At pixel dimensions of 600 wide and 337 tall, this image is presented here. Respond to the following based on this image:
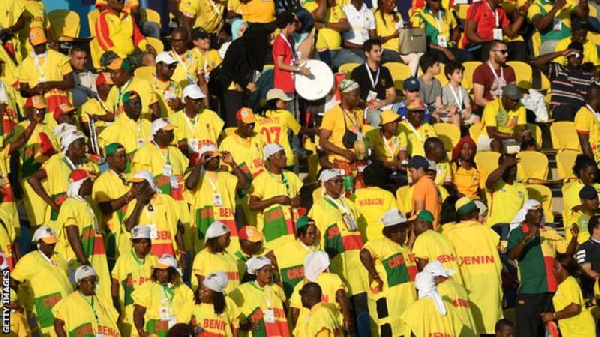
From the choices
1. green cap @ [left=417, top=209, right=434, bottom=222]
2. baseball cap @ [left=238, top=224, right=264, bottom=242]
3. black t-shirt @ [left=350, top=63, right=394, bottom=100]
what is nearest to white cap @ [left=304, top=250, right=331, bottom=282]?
baseball cap @ [left=238, top=224, right=264, bottom=242]

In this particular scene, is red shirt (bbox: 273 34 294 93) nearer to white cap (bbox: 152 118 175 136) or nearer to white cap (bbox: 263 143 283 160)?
white cap (bbox: 263 143 283 160)

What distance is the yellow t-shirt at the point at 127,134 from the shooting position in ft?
68.0

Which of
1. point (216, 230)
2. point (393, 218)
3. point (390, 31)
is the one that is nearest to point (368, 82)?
point (390, 31)

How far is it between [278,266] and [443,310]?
1964 mm

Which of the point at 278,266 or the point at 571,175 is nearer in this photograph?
the point at 278,266

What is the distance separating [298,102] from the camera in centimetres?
2236

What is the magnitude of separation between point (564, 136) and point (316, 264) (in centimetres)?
543

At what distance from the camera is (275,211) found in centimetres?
1988

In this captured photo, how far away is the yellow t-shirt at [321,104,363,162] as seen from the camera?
69.5 ft

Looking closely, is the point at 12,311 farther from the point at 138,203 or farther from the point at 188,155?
the point at 188,155

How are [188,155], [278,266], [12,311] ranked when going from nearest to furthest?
[12,311]
[278,266]
[188,155]

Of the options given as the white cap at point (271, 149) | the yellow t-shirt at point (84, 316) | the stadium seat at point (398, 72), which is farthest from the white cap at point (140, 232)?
the stadium seat at point (398, 72)

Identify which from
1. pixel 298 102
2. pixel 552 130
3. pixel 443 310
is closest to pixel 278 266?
pixel 443 310

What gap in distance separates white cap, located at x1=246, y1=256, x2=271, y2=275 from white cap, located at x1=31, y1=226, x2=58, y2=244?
1.81 m
